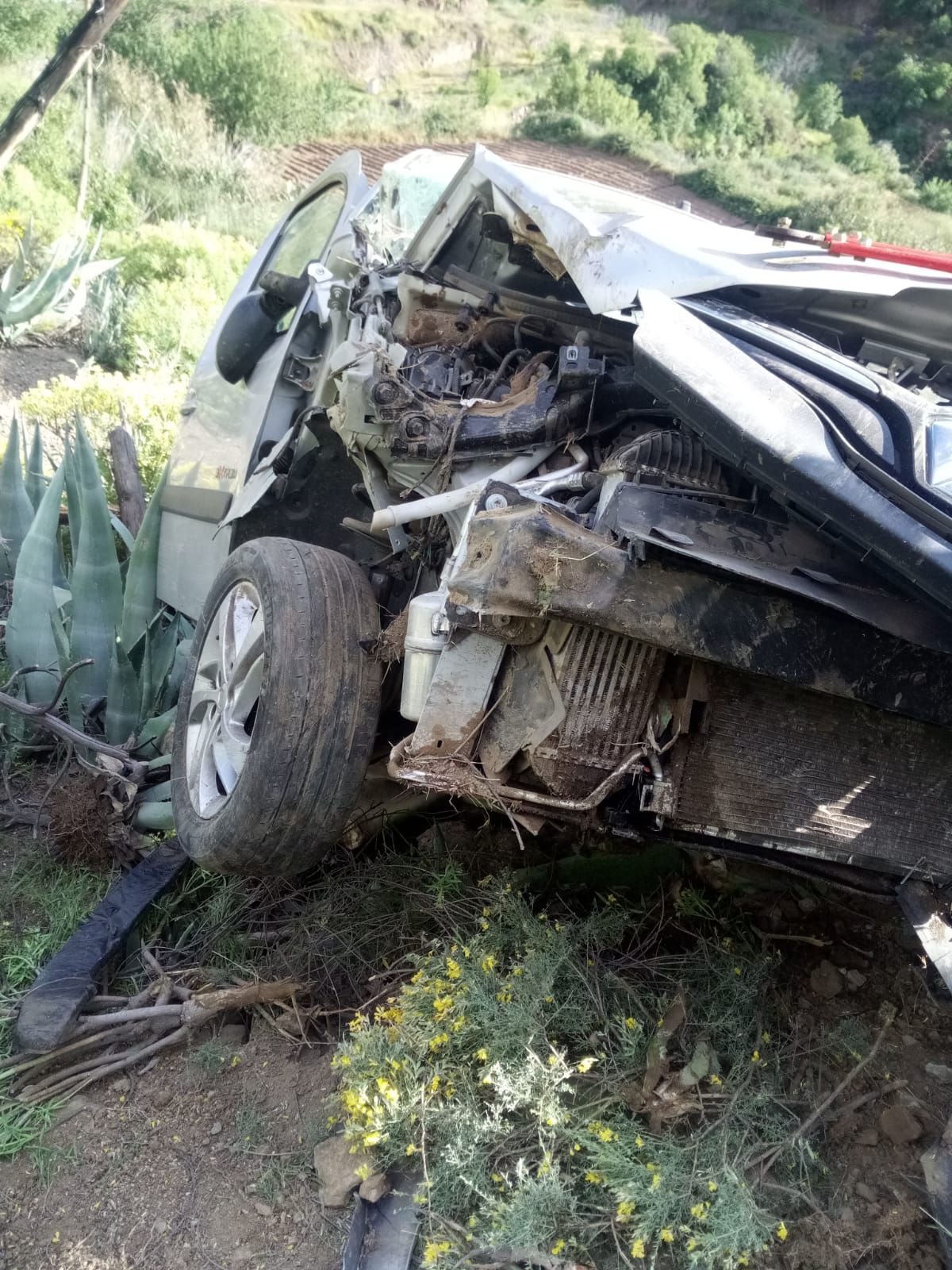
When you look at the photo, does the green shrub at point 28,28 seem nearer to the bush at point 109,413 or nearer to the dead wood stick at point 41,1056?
the bush at point 109,413

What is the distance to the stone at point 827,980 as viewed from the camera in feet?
8.26

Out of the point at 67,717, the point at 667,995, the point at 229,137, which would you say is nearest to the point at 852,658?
the point at 667,995

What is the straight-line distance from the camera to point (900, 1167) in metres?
2.08

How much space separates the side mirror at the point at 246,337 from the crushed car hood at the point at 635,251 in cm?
126

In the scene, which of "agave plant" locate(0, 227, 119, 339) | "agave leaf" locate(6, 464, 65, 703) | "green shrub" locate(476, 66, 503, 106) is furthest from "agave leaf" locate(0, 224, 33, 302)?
"green shrub" locate(476, 66, 503, 106)

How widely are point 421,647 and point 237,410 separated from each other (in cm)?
241

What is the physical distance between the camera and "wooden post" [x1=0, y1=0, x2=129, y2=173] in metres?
6.96

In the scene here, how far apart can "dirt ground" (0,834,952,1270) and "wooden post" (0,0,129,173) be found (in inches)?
279

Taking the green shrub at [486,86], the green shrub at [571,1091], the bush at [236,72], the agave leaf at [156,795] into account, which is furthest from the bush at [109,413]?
the green shrub at [486,86]

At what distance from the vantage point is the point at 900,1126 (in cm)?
213

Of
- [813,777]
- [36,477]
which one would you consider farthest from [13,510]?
[813,777]

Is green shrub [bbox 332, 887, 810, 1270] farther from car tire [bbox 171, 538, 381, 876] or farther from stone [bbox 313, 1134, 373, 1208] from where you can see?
car tire [bbox 171, 538, 381, 876]

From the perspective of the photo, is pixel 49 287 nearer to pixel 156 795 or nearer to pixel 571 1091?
pixel 156 795

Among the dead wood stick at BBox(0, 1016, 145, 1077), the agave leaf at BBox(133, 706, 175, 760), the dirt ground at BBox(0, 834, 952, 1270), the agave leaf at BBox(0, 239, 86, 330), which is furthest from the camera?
the agave leaf at BBox(0, 239, 86, 330)
